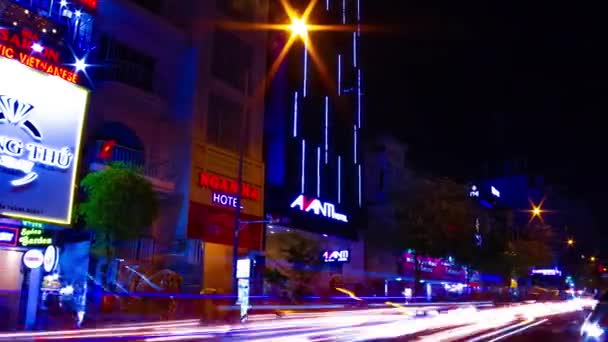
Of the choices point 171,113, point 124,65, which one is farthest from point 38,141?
point 171,113

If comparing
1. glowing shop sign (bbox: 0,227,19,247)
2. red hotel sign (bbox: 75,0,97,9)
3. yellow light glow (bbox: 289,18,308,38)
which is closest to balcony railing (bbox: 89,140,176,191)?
glowing shop sign (bbox: 0,227,19,247)

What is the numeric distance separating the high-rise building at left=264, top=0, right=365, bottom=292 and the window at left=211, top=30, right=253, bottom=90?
374 cm

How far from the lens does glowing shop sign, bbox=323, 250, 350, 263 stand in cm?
4450

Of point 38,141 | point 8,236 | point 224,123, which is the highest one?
point 224,123

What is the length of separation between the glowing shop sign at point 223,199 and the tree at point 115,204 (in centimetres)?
824

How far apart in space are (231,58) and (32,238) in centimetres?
1812

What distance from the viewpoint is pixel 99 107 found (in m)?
29.5

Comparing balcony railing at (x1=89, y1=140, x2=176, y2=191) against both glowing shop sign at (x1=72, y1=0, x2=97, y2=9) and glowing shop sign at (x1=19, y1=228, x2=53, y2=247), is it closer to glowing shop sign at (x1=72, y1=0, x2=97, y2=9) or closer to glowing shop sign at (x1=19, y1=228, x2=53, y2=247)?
glowing shop sign at (x1=19, y1=228, x2=53, y2=247)

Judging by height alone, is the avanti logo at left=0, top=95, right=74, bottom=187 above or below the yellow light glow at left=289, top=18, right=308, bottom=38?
below

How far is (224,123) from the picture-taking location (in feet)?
118

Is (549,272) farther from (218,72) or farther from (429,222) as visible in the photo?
(218,72)

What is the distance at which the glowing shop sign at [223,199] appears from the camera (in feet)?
111

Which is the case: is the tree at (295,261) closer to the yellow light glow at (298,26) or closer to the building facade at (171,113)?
the building facade at (171,113)

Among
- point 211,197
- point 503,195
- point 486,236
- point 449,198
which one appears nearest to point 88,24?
point 211,197
